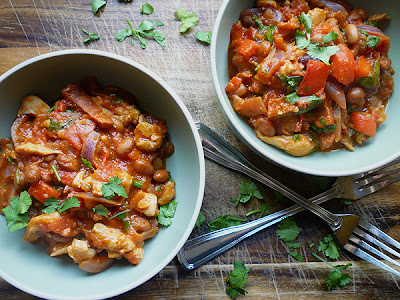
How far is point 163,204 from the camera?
3184 mm

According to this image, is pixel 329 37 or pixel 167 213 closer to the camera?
pixel 329 37

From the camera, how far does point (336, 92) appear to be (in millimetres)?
3062

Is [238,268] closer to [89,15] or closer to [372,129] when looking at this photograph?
[372,129]

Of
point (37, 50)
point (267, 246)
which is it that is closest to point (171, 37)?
point (37, 50)

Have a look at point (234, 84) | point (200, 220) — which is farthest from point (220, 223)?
point (234, 84)

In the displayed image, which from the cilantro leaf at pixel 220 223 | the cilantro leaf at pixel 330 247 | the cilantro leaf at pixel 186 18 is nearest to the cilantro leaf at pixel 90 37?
the cilantro leaf at pixel 186 18

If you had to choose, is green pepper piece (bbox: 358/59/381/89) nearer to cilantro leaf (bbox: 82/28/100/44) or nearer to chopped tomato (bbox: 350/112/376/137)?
chopped tomato (bbox: 350/112/376/137)

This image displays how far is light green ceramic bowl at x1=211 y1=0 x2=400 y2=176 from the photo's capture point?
9.97ft

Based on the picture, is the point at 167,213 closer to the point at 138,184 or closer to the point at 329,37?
the point at 138,184

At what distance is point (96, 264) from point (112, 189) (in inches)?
25.9

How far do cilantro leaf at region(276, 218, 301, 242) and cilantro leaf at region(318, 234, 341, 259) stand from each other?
272 millimetres

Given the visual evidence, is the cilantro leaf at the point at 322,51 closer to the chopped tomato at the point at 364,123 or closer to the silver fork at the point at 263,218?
the chopped tomato at the point at 364,123

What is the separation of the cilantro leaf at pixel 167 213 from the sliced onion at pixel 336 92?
157cm

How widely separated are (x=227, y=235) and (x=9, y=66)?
100 inches
